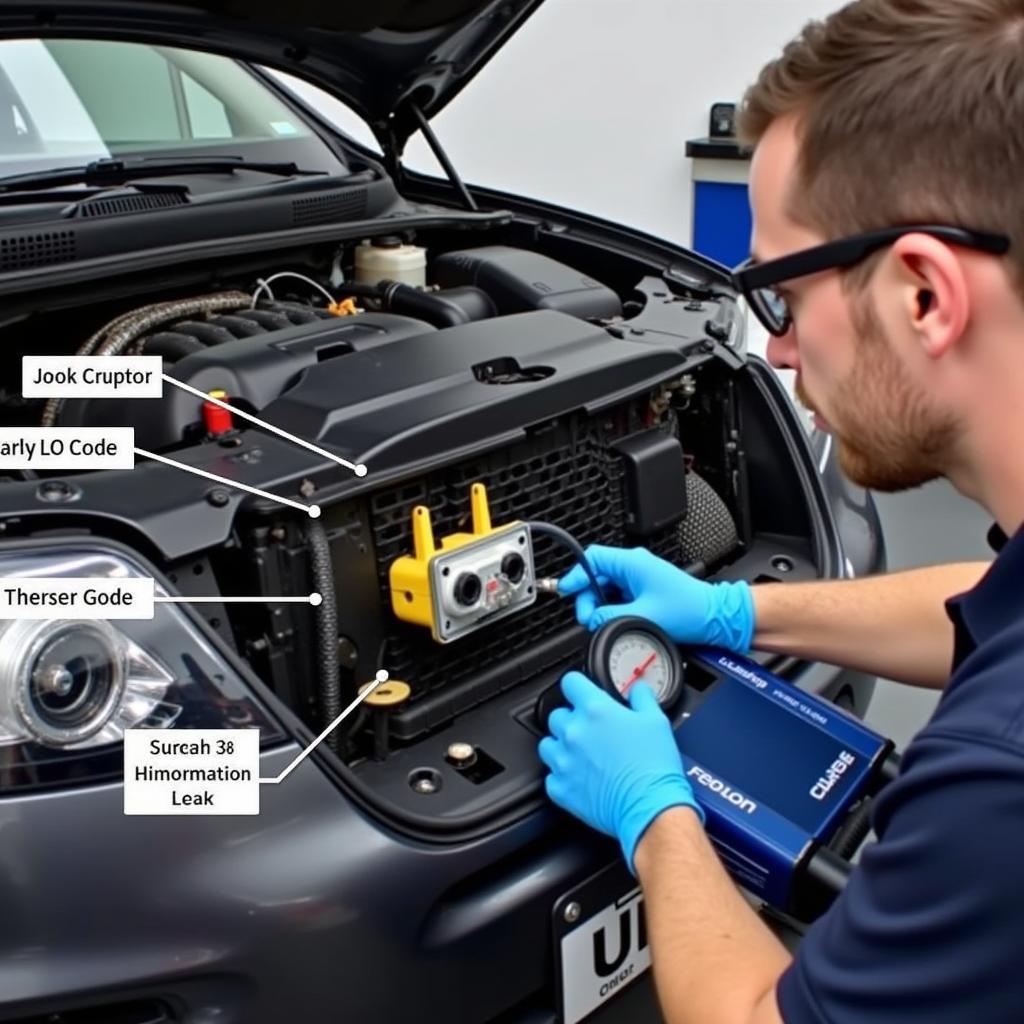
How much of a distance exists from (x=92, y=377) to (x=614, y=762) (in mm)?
780

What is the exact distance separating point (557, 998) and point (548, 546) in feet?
1.79

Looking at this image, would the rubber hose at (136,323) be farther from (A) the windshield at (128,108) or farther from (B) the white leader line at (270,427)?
(A) the windshield at (128,108)

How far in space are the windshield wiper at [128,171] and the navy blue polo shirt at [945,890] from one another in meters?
1.58

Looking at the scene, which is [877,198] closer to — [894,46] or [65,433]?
[894,46]

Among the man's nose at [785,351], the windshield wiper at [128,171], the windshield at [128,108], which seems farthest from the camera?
the windshield at [128,108]

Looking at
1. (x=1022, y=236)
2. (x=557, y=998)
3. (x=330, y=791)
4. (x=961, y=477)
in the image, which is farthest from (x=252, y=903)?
(x=1022, y=236)

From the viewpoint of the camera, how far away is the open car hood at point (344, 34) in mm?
1713

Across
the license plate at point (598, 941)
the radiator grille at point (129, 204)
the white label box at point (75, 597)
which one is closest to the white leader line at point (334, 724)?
the white label box at point (75, 597)

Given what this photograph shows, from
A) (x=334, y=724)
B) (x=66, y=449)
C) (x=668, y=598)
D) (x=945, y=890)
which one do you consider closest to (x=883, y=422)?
(x=945, y=890)

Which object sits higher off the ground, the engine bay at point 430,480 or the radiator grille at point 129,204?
the radiator grille at point 129,204

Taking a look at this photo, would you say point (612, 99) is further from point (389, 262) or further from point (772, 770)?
point (772, 770)

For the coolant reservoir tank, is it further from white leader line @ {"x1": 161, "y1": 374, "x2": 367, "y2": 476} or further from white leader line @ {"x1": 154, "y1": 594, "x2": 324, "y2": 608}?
white leader line @ {"x1": 154, "y1": 594, "x2": 324, "y2": 608}

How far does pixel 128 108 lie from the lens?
2.12 meters

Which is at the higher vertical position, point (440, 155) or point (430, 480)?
point (440, 155)
